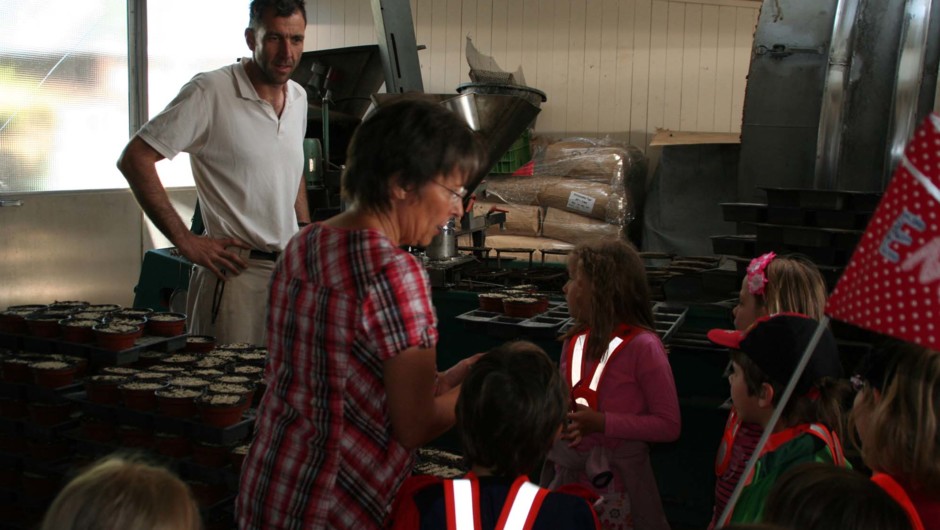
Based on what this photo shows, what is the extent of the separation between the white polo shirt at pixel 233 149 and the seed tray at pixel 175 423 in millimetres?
675

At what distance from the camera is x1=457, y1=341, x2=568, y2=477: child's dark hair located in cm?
153

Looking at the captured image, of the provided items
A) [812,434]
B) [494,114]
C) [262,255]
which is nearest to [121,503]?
[812,434]

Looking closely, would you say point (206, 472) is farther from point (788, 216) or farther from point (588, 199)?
point (588, 199)

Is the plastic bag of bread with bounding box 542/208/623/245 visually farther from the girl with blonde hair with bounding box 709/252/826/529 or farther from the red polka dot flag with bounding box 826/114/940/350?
the red polka dot flag with bounding box 826/114/940/350

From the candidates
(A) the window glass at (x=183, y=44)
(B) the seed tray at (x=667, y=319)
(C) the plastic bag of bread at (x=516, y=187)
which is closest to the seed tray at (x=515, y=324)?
(B) the seed tray at (x=667, y=319)

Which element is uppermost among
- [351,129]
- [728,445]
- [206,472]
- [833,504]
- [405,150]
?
[351,129]

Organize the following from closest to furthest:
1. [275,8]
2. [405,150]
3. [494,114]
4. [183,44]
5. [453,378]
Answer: [405,150] < [453,378] < [275,8] < [494,114] < [183,44]

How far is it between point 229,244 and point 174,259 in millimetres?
1295

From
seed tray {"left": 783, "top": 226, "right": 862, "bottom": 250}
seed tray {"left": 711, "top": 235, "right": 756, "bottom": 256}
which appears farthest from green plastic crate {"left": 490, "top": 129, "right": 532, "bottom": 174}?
seed tray {"left": 783, "top": 226, "right": 862, "bottom": 250}

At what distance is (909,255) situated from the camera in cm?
113

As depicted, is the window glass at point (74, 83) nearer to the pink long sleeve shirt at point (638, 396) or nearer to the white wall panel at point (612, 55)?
the white wall panel at point (612, 55)

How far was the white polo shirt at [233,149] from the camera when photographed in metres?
2.68

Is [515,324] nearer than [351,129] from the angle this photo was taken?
Yes

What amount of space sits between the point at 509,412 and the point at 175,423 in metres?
1.09
